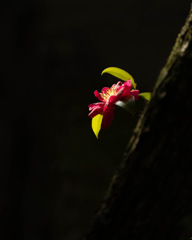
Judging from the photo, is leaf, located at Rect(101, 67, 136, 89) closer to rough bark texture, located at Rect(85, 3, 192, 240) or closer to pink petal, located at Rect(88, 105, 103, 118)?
pink petal, located at Rect(88, 105, 103, 118)

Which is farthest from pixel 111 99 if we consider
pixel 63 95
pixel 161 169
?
pixel 63 95

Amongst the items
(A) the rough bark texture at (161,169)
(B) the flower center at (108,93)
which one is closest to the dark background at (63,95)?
(B) the flower center at (108,93)

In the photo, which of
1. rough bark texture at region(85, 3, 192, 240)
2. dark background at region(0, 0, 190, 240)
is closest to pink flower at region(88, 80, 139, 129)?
rough bark texture at region(85, 3, 192, 240)

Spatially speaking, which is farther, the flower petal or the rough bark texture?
the flower petal

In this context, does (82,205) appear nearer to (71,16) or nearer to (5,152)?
(5,152)

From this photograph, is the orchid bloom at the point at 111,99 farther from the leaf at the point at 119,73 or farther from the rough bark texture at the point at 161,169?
the rough bark texture at the point at 161,169

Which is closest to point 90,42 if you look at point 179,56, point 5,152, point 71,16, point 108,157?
point 71,16
